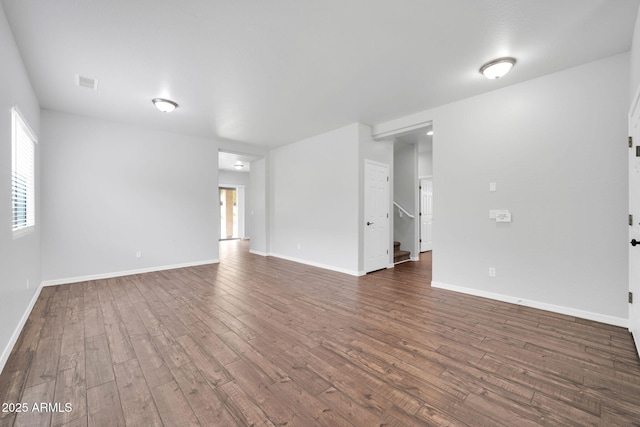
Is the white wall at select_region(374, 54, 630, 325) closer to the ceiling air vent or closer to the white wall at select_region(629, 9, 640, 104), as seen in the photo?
the white wall at select_region(629, 9, 640, 104)

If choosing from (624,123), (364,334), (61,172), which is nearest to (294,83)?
(364,334)

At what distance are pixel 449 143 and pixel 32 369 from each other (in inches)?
196

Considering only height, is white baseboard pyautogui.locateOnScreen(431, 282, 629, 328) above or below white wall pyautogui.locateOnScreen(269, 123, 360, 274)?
below

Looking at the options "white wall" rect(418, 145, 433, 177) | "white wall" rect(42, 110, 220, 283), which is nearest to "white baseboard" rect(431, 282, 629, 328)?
"white wall" rect(418, 145, 433, 177)

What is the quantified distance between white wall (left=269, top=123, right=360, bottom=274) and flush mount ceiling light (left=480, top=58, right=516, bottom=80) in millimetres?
2180

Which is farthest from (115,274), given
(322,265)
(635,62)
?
(635,62)

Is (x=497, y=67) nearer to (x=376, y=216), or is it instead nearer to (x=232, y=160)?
(x=376, y=216)

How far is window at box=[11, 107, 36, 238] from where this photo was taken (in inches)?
108

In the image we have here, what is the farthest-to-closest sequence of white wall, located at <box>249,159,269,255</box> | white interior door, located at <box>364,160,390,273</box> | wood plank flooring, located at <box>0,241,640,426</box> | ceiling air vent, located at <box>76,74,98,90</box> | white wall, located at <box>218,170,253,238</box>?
white wall, located at <box>218,170,253,238</box> → white wall, located at <box>249,159,269,255</box> → white interior door, located at <box>364,160,390,273</box> → ceiling air vent, located at <box>76,74,98,90</box> → wood plank flooring, located at <box>0,241,640,426</box>

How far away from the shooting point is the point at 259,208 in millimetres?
7133

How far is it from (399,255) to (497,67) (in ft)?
13.4

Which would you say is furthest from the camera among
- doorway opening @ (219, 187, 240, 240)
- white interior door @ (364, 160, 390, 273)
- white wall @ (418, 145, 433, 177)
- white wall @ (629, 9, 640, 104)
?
doorway opening @ (219, 187, 240, 240)

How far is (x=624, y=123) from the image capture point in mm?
2637

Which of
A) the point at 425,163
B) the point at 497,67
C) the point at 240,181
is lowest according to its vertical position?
the point at 240,181
